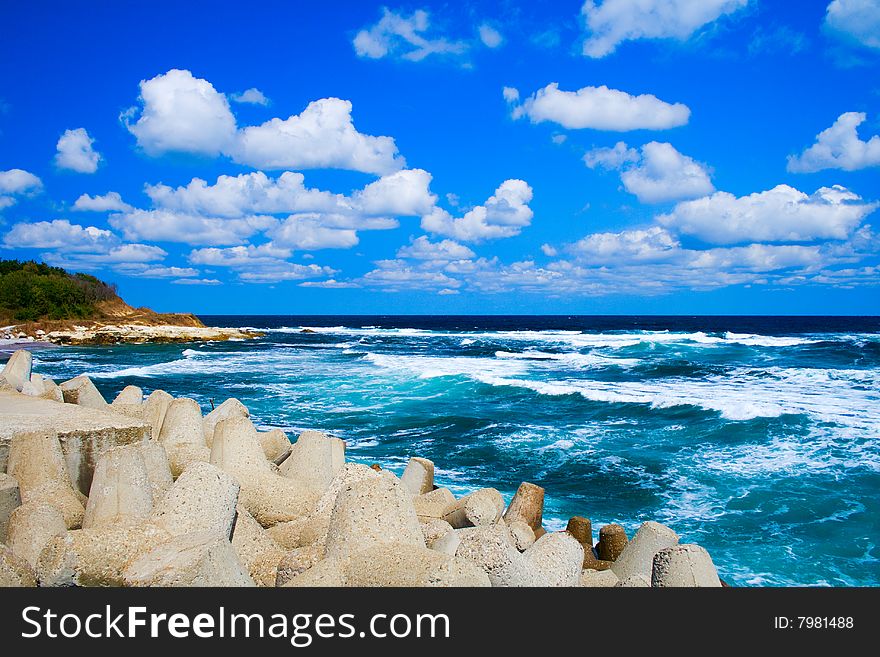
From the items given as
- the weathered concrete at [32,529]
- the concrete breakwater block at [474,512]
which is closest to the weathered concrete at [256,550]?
the weathered concrete at [32,529]

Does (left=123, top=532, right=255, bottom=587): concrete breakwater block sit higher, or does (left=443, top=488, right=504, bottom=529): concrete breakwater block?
(left=123, top=532, right=255, bottom=587): concrete breakwater block

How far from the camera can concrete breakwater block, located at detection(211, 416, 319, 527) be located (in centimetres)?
544

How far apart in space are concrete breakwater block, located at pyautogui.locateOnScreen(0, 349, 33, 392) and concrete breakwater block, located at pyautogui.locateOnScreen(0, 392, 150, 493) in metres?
2.89

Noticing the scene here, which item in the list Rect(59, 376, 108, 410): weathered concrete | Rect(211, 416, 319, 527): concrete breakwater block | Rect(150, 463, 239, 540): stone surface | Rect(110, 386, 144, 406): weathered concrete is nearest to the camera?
Rect(150, 463, 239, 540): stone surface

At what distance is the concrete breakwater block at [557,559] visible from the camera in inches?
164

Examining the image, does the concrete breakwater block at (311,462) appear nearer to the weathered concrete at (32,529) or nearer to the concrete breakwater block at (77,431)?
the concrete breakwater block at (77,431)

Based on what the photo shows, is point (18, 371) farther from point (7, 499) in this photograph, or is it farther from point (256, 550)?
point (256, 550)

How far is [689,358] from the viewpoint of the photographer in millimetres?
35719

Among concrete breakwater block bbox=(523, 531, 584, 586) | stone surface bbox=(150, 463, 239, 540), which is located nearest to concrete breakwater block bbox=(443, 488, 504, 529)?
concrete breakwater block bbox=(523, 531, 584, 586)

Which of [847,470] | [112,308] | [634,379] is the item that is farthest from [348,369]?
[112,308]

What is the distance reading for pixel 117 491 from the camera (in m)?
4.69

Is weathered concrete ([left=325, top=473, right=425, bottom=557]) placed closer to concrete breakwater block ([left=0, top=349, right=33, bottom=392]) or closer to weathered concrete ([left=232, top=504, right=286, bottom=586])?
weathered concrete ([left=232, top=504, right=286, bottom=586])
